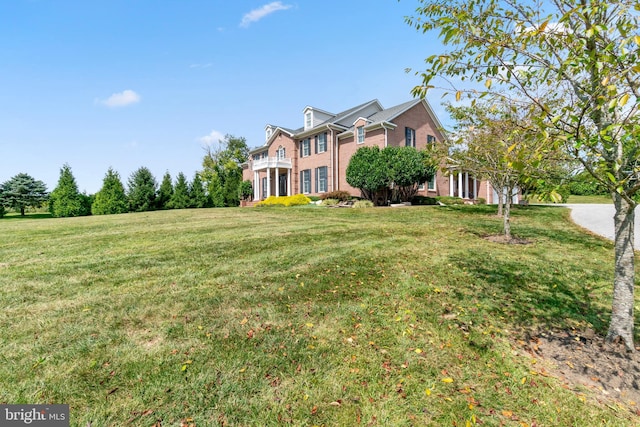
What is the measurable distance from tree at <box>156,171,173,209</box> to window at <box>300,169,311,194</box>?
506 inches

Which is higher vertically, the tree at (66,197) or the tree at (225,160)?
the tree at (225,160)

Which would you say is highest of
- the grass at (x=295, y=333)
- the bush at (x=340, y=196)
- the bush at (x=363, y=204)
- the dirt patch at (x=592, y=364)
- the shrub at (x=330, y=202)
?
the bush at (x=340, y=196)

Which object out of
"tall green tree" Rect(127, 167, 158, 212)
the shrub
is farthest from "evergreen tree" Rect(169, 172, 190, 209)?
the shrub

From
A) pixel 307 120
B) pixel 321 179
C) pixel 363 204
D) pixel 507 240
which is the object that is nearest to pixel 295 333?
pixel 507 240

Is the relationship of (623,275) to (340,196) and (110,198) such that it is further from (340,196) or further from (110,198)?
(110,198)

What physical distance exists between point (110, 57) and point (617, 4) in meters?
13.9

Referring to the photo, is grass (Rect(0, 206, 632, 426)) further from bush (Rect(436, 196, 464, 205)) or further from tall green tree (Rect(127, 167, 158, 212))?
tall green tree (Rect(127, 167, 158, 212))

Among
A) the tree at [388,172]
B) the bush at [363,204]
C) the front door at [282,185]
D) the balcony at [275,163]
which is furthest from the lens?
the front door at [282,185]

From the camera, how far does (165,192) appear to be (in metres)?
26.9

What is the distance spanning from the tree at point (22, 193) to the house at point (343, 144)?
2711cm

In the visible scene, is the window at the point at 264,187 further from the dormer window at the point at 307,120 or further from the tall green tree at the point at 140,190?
the tall green tree at the point at 140,190

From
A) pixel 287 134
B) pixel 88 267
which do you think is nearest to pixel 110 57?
pixel 88 267

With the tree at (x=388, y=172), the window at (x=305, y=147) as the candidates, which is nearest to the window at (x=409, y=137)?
the tree at (x=388, y=172)

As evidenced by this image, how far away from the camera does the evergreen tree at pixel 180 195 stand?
2688cm
